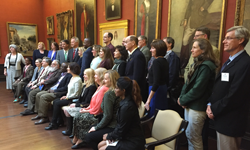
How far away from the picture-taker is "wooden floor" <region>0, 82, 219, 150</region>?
3.37 meters

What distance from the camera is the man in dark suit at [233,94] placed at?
1.87 metres

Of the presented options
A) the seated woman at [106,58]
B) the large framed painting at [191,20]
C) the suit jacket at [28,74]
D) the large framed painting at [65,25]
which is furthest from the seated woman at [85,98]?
the large framed painting at [65,25]

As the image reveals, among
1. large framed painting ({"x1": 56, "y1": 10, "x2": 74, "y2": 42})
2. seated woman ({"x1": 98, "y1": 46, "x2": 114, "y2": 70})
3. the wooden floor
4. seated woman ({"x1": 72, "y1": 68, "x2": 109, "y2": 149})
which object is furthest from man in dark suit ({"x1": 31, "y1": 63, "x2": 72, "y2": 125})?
large framed painting ({"x1": 56, "y1": 10, "x2": 74, "y2": 42})

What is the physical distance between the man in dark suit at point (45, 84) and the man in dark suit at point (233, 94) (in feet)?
14.3

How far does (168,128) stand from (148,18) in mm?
3719

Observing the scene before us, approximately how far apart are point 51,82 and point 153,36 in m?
3.24

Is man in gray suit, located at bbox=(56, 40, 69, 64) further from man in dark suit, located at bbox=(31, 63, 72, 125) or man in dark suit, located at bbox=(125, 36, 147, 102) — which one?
man in dark suit, located at bbox=(125, 36, 147, 102)

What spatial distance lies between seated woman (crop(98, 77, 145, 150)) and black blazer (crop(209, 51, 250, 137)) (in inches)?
36.1

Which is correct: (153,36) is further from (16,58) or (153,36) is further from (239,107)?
(16,58)

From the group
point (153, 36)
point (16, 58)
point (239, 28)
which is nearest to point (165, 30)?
point (153, 36)

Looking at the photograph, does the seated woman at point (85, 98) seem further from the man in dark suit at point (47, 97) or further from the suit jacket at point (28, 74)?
the suit jacket at point (28, 74)

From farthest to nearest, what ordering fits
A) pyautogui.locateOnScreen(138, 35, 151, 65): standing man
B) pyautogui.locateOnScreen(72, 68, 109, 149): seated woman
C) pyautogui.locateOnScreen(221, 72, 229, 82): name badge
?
1. pyautogui.locateOnScreen(138, 35, 151, 65): standing man
2. pyautogui.locateOnScreen(72, 68, 109, 149): seated woman
3. pyautogui.locateOnScreen(221, 72, 229, 82): name badge

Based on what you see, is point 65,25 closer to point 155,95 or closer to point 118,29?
point 118,29

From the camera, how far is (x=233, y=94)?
6.15 ft
